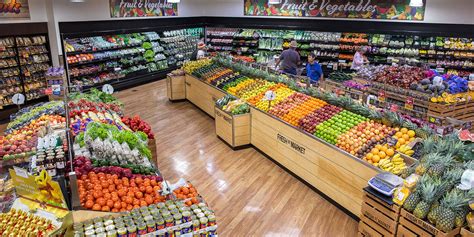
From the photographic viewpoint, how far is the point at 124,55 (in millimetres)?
13281

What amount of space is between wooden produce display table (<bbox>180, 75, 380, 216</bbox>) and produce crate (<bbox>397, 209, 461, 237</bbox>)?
0.88 metres

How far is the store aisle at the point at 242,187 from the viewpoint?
5.00 m

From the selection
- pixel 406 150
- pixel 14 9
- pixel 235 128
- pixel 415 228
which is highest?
pixel 14 9

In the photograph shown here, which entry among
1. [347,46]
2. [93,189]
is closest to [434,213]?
[93,189]

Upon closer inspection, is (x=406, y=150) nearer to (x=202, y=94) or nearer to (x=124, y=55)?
(x=202, y=94)

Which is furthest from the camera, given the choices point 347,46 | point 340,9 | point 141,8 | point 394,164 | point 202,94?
point 141,8

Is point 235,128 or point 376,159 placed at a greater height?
point 376,159

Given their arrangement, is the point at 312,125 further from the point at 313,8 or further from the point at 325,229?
the point at 313,8

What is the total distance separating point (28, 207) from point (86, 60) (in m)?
9.25

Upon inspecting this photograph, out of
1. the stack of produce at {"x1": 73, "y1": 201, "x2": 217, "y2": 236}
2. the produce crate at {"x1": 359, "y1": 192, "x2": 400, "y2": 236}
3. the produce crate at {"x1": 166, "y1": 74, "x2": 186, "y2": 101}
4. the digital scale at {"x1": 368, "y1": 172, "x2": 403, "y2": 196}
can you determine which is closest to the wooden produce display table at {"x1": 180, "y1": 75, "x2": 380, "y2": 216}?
the digital scale at {"x1": 368, "y1": 172, "x2": 403, "y2": 196}

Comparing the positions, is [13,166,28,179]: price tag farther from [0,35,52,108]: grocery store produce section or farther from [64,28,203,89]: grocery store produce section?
[0,35,52,108]: grocery store produce section

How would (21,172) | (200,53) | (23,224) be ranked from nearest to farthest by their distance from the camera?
(23,224), (21,172), (200,53)

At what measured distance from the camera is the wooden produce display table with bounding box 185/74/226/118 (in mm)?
9433

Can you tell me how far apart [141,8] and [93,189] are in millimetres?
11519
